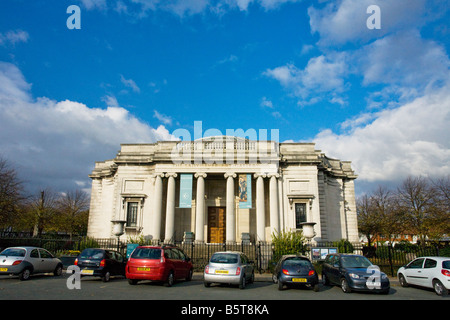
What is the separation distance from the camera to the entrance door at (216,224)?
31281mm

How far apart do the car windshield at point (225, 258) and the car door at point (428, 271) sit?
27.3ft

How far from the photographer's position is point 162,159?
29.5 m

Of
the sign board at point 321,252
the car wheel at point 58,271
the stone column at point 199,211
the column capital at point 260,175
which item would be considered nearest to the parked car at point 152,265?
the car wheel at point 58,271

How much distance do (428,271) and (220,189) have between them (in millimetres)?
21143

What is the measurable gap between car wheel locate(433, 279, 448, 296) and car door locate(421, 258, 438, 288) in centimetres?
23

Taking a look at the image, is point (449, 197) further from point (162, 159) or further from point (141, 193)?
point (141, 193)

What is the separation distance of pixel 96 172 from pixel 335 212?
91.3 feet

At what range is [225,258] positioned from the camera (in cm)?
1359

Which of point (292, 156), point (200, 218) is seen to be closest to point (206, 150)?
point (200, 218)

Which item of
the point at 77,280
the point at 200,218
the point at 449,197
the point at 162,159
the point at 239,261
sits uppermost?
the point at 162,159

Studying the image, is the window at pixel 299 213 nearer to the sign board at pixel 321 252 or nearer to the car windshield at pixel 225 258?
the sign board at pixel 321 252

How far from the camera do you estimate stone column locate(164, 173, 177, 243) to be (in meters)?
28.0
